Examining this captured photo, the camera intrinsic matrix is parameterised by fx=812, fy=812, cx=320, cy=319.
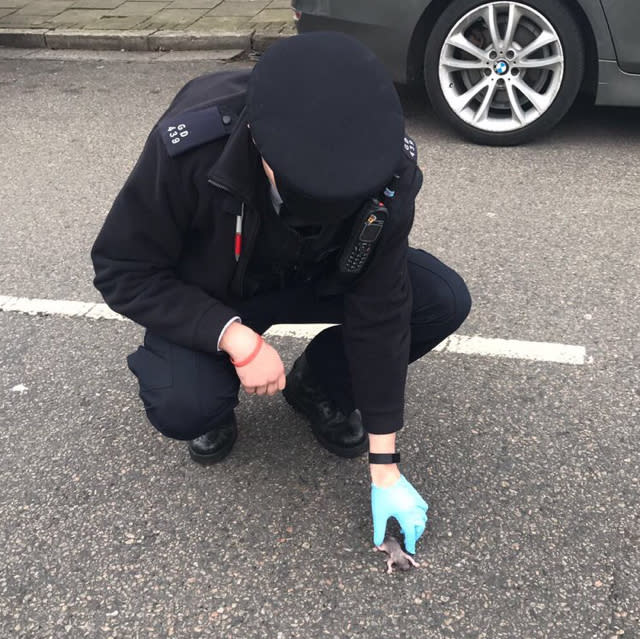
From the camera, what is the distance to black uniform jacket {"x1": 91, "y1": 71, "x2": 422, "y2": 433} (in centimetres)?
162

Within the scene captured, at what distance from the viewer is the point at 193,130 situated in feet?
5.30

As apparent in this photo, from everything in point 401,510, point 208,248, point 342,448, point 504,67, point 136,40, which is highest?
point 208,248

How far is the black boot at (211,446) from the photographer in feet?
7.07

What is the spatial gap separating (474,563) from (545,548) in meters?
0.18

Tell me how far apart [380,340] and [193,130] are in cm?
61

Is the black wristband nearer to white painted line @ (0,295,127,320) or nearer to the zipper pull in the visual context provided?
the zipper pull

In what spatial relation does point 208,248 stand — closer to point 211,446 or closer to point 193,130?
point 193,130

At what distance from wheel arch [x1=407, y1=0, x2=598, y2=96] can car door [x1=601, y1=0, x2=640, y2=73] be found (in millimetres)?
101

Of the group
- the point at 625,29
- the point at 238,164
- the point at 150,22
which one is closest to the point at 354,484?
the point at 238,164

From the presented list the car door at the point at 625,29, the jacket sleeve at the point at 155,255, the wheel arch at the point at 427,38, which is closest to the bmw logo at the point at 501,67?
the wheel arch at the point at 427,38

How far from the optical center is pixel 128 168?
411 centimetres

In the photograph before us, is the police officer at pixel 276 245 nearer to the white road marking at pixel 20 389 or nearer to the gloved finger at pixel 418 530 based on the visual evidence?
the gloved finger at pixel 418 530

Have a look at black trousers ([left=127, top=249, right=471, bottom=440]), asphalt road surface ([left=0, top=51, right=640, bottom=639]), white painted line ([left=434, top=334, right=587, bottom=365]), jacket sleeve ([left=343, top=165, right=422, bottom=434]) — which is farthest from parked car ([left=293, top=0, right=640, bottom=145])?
jacket sleeve ([left=343, top=165, right=422, bottom=434])

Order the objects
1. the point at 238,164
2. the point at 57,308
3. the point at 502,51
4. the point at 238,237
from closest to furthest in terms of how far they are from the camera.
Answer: the point at 238,164, the point at 238,237, the point at 57,308, the point at 502,51
